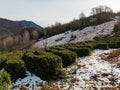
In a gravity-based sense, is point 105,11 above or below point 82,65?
above

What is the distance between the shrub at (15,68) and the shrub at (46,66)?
3.33 ft

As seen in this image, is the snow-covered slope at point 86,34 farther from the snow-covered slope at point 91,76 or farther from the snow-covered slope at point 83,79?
the snow-covered slope at point 83,79

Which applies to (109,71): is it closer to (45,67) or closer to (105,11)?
(45,67)

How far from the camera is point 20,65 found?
2512 cm

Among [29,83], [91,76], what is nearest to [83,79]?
[91,76]

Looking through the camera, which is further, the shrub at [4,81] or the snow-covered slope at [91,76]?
the snow-covered slope at [91,76]

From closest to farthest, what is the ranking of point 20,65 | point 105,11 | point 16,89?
point 16,89
point 20,65
point 105,11

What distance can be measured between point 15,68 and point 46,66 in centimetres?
293

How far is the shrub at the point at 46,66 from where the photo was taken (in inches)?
962

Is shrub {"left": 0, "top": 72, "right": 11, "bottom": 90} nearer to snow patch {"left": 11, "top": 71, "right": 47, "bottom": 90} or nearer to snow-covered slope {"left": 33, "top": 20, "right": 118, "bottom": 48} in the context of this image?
snow patch {"left": 11, "top": 71, "right": 47, "bottom": 90}

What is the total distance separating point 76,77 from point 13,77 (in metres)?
5.96

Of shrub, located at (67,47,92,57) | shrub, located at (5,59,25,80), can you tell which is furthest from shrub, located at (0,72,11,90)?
shrub, located at (67,47,92,57)

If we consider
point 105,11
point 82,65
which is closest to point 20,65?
point 82,65

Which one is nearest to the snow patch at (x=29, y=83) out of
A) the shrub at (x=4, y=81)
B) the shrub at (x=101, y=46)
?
the shrub at (x=4, y=81)
